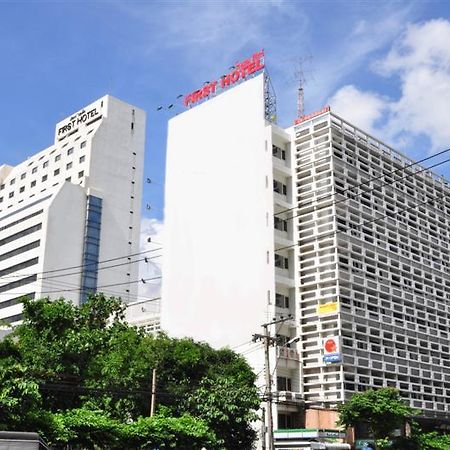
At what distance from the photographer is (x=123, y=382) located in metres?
41.5

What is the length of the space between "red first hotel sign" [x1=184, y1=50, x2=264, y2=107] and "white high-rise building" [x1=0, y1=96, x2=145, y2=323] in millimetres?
32512

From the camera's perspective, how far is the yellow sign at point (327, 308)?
5275 cm

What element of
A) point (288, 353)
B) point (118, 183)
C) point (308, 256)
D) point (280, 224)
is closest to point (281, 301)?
point (308, 256)

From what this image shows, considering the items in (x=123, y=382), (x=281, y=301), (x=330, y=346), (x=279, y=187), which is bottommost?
(x=123, y=382)

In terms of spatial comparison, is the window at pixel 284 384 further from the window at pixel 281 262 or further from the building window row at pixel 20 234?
the building window row at pixel 20 234

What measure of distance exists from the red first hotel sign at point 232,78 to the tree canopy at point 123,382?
2701cm

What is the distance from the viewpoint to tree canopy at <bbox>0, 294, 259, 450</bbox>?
33.6 metres

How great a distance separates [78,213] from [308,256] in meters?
48.0

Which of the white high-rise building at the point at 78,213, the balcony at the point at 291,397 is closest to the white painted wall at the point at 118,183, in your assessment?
the white high-rise building at the point at 78,213

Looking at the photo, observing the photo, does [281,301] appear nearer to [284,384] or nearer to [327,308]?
[327,308]

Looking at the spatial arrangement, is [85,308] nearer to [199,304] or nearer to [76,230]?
[199,304]

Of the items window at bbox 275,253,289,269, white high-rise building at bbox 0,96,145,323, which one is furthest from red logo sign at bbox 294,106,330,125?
white high-rise building at bbox 0,96,145,323

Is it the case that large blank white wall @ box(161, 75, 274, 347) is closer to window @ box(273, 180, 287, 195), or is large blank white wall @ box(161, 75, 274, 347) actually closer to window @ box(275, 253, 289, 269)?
window @ box(275, 253, 289, 269)

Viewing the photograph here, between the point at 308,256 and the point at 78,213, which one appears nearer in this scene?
the point at 308,256
